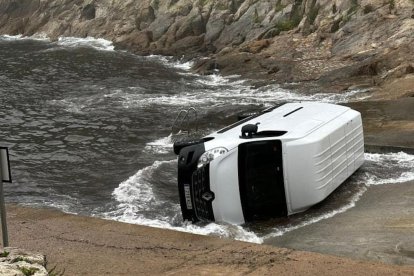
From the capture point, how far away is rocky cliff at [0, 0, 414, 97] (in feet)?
77.2

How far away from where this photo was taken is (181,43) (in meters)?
36.7

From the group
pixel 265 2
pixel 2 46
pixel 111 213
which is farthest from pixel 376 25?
pixel 2 46

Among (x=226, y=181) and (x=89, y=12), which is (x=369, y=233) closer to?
(x=226, y=181)

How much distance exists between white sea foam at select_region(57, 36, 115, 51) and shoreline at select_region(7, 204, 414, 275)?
32.8 meters

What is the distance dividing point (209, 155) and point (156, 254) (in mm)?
1842

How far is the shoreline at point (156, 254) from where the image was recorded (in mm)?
7148

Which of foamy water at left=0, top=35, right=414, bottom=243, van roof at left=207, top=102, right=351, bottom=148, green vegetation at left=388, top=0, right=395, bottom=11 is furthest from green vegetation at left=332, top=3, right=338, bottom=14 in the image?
van roof at left=207, top=102, right=351, bottom=148

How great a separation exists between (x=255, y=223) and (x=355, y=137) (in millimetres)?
2665

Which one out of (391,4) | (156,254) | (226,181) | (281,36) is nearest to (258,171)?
(226,181)

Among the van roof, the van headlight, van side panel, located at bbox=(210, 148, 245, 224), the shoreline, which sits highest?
the van roof

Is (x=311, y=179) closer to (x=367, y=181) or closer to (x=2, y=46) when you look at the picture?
(x=367, y=181)

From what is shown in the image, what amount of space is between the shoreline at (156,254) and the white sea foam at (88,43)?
3281cm

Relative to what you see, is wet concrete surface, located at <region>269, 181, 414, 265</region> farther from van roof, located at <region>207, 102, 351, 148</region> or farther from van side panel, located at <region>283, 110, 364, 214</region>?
van roof, located at <region>207, 102, 351, 148</region>

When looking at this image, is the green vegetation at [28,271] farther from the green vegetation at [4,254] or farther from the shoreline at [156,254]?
the shoreline at [156,254]
